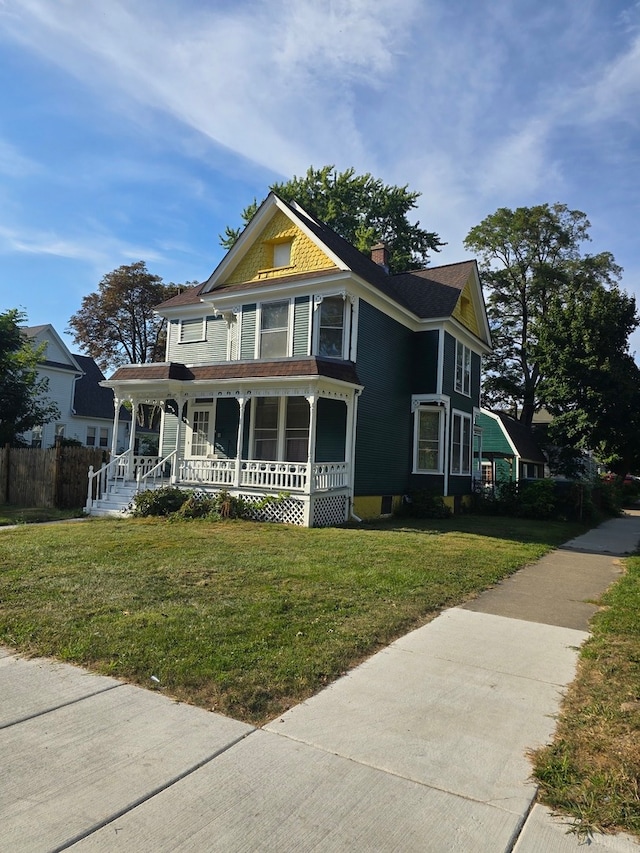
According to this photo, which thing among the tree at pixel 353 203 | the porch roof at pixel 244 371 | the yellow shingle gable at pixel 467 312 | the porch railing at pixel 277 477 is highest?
the tree at pixel 353 203

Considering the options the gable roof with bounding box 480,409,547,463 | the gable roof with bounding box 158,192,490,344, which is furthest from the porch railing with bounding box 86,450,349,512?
the gable roof with bounding box 480,409,547,463

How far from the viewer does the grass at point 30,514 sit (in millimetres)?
13767

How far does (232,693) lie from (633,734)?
2.60 m

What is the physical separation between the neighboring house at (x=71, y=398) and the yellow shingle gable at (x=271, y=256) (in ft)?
43.5

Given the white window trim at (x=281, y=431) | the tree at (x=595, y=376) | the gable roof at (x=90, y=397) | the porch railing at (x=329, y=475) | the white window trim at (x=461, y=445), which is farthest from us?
the gable roof at (x=90, y=397)

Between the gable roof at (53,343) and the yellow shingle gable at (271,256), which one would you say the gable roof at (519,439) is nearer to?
the yellow shingle gable at (271,256)

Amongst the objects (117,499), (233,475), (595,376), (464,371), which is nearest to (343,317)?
(233,475)

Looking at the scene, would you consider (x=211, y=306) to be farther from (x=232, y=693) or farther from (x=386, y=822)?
(x=386, y=822)

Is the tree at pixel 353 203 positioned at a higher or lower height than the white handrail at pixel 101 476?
higher

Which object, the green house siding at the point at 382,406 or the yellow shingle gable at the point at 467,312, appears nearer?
the green house siding at the point at 382,406

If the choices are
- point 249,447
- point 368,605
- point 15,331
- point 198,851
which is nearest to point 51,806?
point 198,851

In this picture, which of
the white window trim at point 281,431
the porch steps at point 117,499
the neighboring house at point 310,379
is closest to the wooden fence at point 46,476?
the porch steps at point 117,499

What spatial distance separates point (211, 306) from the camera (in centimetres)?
1895

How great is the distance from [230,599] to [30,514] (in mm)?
10322
